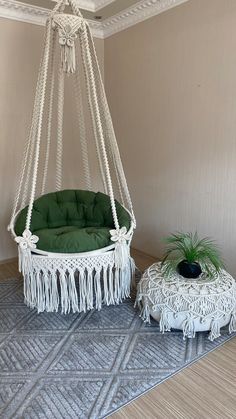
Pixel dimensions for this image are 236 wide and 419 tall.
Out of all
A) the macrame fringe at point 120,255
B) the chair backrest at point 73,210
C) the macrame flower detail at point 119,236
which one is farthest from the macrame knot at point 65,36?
the macrame fringe at point 120,255

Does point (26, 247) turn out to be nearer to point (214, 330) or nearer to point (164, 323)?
point (164, 323)

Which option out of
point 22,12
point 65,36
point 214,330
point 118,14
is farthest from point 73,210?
point 118,14

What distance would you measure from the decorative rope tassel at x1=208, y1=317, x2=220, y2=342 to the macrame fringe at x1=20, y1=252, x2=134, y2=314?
754mm

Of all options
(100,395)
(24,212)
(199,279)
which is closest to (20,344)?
(100,395)

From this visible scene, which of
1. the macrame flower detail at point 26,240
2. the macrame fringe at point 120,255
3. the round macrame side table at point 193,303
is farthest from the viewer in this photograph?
the macrame fringe at point 120,255

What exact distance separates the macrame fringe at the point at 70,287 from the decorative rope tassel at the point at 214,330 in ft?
2.47

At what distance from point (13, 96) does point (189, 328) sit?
9.25 ft

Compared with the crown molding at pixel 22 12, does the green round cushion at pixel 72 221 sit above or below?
below

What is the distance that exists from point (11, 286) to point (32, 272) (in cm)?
65

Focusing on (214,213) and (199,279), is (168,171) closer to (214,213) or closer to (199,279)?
(214,213)

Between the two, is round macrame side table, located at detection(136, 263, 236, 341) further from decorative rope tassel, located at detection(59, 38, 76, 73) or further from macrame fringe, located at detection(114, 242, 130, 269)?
decorative rope tassel, located at detection(59, 38, 76, 73)

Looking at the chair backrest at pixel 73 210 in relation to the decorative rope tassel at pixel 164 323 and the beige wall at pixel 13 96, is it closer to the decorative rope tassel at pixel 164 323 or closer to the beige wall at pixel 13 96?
the beige wall at pixel 13 96

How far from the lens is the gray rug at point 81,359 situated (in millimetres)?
1633

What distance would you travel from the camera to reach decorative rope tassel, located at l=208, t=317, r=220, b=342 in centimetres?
209
